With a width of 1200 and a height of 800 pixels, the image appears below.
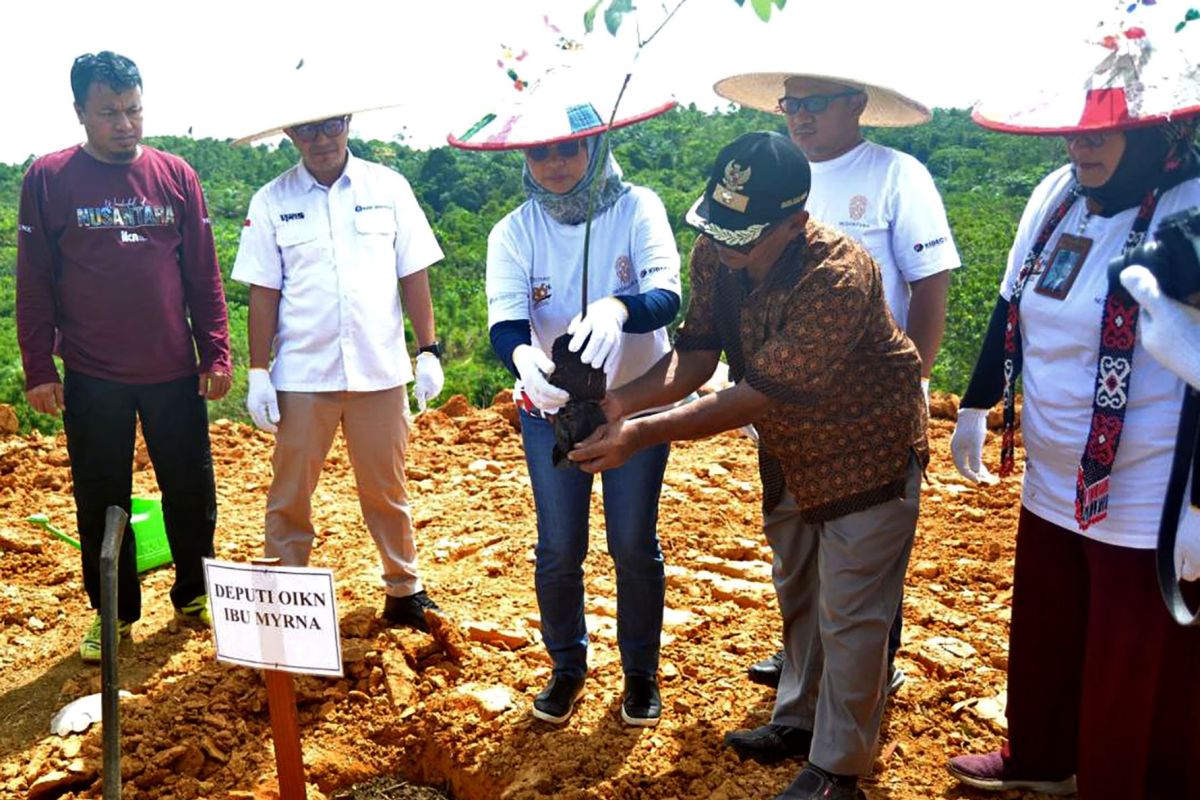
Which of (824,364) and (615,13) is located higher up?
(615,13)

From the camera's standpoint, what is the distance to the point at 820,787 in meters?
2.48

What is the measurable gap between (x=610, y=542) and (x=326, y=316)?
111cm

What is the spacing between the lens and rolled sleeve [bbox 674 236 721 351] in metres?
2.51

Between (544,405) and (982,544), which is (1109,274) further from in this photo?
(982,544)

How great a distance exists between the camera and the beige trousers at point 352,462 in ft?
11.0

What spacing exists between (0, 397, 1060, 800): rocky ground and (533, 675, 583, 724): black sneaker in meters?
0.04

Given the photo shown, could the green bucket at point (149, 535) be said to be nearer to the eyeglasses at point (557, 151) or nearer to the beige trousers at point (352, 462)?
the beige trousers at point (352, 462)

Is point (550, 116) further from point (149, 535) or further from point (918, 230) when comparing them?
point (149, 535)

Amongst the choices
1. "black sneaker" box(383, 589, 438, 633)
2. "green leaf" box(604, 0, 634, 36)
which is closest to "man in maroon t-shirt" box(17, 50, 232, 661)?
"black sneaker" box(383, 589, 438, 633)

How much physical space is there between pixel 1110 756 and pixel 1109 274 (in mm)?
1003

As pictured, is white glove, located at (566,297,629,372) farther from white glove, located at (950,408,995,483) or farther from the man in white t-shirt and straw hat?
white glove, located at (950,408,995,483)

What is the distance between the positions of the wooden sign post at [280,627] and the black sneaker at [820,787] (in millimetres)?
1053

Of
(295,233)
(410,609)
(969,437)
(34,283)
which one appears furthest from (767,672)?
(34,283)

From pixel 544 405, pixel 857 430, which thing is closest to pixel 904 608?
pixel 857 430
